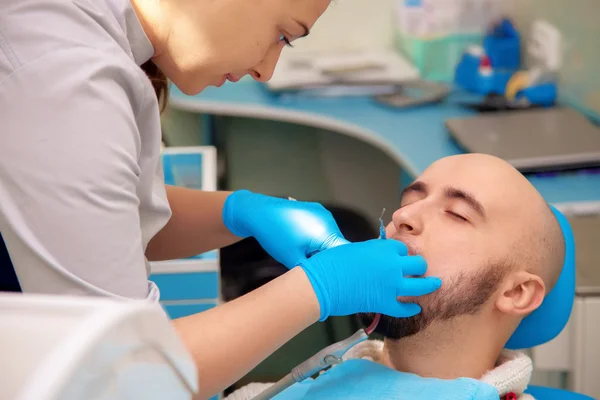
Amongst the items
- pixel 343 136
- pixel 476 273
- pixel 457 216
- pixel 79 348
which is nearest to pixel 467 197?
pixel 457 216

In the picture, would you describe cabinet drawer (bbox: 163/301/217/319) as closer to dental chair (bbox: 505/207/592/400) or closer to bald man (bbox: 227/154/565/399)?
bald man (bbox: 227/154/565/399)

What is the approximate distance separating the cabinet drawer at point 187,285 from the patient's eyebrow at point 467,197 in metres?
0.67

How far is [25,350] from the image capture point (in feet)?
1.50

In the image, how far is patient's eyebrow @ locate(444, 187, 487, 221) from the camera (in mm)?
1451

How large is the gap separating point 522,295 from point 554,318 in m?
0.12

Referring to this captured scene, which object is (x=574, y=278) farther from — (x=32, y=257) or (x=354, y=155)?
(x=354, y=155)

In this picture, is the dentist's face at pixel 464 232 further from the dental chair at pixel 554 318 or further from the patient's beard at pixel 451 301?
the dental chair at pixel 554 318

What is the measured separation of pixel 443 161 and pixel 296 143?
1970 millimetres

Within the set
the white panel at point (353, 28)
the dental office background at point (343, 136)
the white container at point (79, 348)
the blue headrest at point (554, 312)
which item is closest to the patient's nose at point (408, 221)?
the blue headrest at point (554, 312)

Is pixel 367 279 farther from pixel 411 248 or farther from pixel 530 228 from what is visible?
pixel 530 228

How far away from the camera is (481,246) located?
1412 millimetres

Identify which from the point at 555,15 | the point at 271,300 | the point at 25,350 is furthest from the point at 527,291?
the point at 555,15

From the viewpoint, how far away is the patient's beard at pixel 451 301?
4.54 ft

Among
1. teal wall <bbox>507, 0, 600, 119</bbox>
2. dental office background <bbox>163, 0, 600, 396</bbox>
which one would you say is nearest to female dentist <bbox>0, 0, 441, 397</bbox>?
teal wall <bbox>507, 0, 600, 119</bbox>
